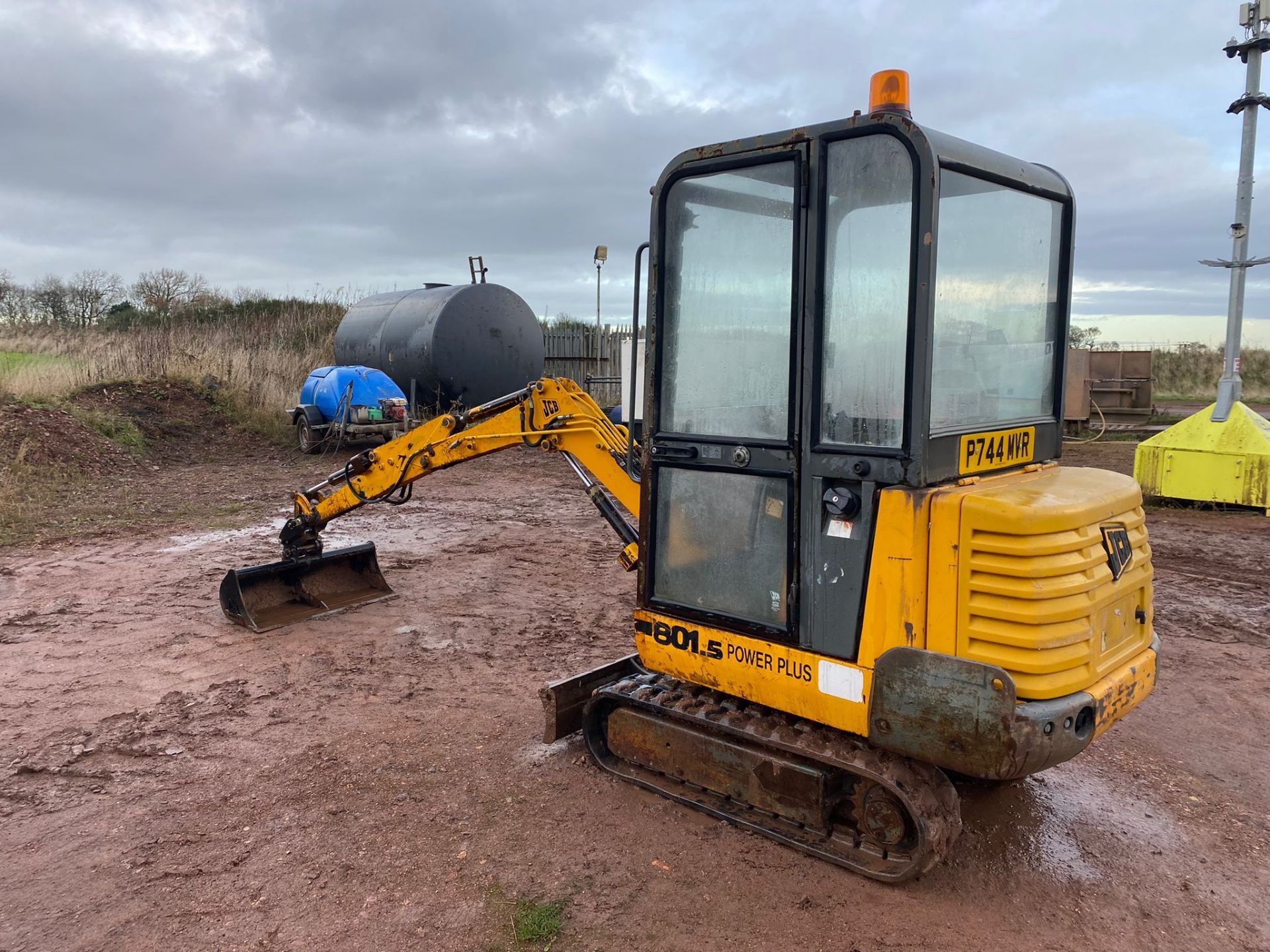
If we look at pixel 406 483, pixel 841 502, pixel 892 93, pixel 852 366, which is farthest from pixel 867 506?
pixel 406 483

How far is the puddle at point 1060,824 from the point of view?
140 inches

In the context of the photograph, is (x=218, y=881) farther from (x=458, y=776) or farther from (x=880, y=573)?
(x=880, y=573)

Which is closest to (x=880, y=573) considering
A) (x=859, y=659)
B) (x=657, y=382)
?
(x=859, y=659)

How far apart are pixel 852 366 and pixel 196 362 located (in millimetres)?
16924

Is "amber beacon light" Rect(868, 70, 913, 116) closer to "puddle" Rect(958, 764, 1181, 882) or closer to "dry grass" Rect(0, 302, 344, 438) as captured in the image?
"puddle" Rect(958, 764, 1181, 882)

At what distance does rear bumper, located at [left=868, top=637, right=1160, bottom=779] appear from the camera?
289 centimetres

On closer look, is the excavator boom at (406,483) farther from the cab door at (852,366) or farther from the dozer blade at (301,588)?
the cab door at (852,366)

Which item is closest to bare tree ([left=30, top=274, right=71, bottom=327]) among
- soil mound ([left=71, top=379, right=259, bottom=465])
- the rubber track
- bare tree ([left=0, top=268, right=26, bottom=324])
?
bare tree ([left=0, top=268, right=26, bottom=324])

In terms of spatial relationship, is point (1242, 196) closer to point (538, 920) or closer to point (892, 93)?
point (892, 93)

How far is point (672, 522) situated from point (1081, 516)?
1533mm

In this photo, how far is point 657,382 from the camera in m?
3.77

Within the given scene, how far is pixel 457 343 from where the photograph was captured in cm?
1545

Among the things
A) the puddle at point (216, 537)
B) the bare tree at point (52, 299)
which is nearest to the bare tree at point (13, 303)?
the bare tree at point (52, 299)

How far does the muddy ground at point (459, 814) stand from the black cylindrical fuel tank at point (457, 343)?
907 cm
